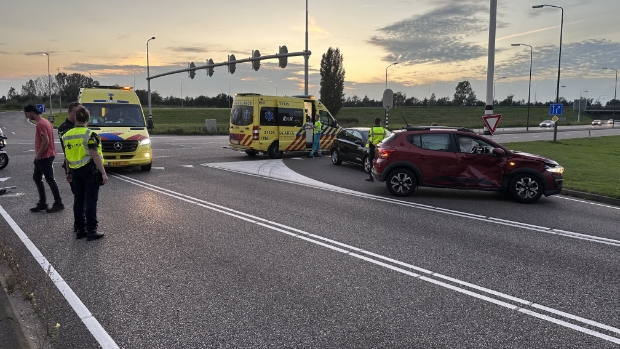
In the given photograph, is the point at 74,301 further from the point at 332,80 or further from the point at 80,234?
the point at 332,80

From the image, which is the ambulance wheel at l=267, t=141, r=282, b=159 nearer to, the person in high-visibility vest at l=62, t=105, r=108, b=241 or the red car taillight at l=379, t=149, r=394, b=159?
the red car taillight at l=379, t=149, r=394, b=159

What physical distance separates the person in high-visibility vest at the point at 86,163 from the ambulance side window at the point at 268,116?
11.8 metres

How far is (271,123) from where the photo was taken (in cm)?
1853

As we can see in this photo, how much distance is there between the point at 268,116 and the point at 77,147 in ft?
39.7

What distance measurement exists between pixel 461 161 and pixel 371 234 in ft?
13.6

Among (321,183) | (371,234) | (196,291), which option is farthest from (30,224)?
(321,183)

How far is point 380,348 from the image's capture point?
3.64m

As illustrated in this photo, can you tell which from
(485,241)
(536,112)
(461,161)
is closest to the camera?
(485,241)

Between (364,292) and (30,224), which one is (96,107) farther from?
(364,292)

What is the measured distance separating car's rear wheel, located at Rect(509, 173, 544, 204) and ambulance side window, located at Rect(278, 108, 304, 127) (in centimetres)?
1049

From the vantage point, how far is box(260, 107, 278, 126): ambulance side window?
18177mm

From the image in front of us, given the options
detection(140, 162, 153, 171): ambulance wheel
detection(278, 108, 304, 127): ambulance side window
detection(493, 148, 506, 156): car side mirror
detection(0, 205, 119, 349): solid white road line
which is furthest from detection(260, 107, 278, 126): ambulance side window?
detection(0, 205, 119, 349): solid white road line

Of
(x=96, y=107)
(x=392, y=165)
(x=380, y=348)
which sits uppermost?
(x=96, y=107)

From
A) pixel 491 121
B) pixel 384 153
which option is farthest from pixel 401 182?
pixel 491 121
